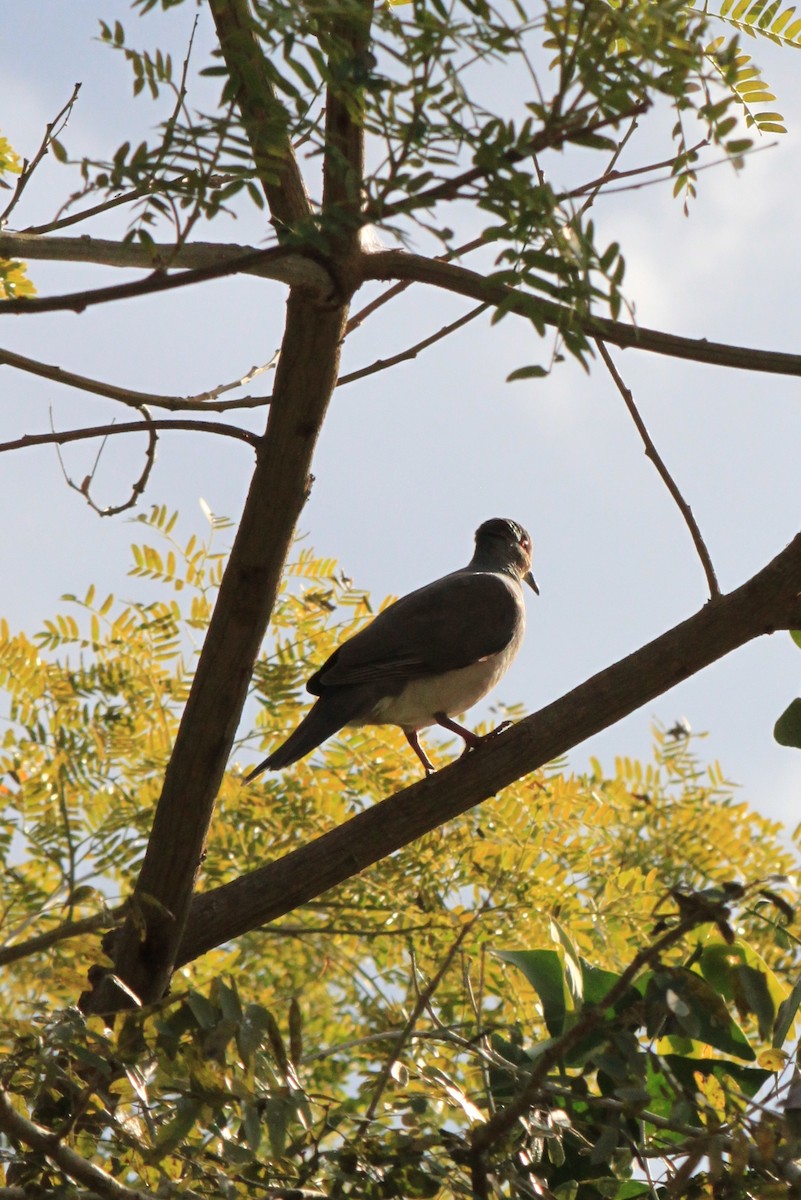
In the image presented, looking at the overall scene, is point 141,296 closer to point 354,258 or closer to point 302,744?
point 354,258

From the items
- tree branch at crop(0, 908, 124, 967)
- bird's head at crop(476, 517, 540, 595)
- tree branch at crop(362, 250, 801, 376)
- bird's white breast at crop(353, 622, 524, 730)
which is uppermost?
bird's head at crop(476, 517, 540, 595)

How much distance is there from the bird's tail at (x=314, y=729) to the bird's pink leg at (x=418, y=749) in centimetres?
37

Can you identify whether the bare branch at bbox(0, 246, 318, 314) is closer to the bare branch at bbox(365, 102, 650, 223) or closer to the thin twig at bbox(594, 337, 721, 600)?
the bare branch at bbox(365, 102, 650, 223)

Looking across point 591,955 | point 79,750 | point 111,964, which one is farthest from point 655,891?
point 111,964

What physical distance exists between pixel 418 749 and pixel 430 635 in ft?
1.83

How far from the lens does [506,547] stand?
698 cm

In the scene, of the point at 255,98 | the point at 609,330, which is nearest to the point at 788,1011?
the point at 609,330

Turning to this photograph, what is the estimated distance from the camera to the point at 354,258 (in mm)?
2559

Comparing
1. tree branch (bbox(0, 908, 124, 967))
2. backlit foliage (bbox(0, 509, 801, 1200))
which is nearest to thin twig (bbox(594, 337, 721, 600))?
backlit foliage (bbox(0, 509, 801, 1200))

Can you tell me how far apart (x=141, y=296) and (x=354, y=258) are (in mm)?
708

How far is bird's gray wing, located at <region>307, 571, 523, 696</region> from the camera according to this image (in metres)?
4.93

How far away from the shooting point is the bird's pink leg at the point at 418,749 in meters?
4.91

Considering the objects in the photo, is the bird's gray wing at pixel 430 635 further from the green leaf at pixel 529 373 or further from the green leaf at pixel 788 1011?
the green leaf at pixel 529 373

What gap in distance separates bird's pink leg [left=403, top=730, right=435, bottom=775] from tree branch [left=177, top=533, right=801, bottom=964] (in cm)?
147
